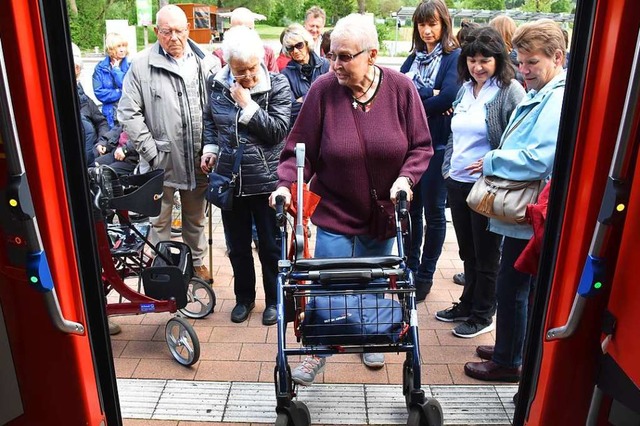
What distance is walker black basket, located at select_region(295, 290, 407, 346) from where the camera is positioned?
2533 millimetres

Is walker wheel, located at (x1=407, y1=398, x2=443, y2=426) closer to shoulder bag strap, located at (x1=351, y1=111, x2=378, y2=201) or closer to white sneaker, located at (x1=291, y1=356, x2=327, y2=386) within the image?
white sneaker, located at (x1=291, y1=356, x2=327, y2=386)

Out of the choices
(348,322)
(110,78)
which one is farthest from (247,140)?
(110,78)

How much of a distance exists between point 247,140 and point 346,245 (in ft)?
3.26

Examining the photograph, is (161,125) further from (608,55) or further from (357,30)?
(608,55)

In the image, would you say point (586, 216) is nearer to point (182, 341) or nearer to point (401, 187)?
point (401, 187)

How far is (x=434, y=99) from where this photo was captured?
4.15 meters

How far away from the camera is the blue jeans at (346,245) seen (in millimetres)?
3225

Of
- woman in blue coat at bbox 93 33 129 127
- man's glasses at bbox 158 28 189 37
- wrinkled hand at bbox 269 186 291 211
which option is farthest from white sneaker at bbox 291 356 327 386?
woman in blue coat at bbox 93 33 129 127

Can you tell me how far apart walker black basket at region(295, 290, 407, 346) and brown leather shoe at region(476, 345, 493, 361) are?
1.14 meters

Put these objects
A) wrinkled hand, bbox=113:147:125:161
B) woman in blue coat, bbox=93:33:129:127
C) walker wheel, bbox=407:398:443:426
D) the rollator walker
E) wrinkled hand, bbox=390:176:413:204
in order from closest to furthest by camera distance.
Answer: the rollator walker → walker wheel, bbox=407:398:443:426 → wrinkled hand, bbox=390:176:413:204 → wrinkled hand, bbox=113:147:125:161 → woman in blue coat, bbox=93:33:129:127

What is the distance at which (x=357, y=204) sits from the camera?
3.15 metres

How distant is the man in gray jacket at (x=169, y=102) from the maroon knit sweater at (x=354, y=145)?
1216 mm

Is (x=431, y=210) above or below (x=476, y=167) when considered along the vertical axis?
below

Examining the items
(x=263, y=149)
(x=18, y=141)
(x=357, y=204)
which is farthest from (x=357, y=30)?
(x=18, y=141)
